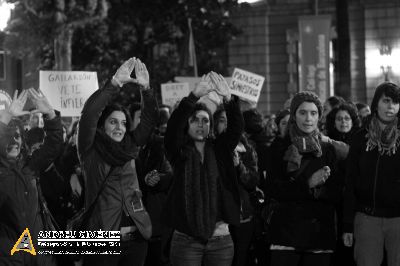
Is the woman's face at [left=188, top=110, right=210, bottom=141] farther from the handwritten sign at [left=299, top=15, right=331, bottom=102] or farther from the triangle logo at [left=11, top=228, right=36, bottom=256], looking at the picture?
the handwritten sign at [left=299, top=15, right=331, bottom=102]

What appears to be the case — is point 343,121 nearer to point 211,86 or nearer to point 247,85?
point 211,86

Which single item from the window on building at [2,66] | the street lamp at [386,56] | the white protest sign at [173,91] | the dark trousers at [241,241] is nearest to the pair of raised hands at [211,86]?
the dark trousers at [241,241]

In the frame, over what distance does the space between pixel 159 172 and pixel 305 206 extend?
1.51 meters

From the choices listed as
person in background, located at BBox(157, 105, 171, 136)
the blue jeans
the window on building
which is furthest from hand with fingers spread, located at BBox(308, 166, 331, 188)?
the window on building

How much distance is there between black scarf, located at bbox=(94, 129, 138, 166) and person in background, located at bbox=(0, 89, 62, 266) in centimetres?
32

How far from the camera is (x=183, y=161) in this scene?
6285 millimetres

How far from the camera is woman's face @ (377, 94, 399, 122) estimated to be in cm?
654

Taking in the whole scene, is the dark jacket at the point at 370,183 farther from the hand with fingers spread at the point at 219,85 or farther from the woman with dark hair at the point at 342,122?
the woman with dark hair at the point at 342,122

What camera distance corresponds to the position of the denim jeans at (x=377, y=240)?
625 centimetres

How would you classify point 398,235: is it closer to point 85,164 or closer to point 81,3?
point 85,164

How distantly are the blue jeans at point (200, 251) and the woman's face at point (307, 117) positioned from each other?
1158mm

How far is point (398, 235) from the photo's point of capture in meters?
6.23

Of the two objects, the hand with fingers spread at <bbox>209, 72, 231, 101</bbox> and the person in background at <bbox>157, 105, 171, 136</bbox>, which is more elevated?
the hand with fingers spread at <bbox>209, 72, 231, 101</bbox>

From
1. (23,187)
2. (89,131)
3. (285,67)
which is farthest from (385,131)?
(285,67)
